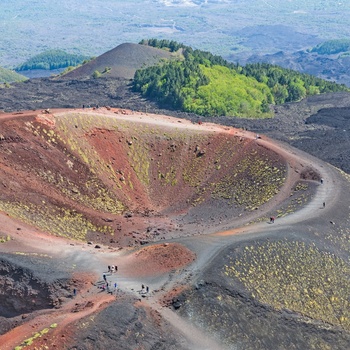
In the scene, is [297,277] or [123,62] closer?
[297,277]

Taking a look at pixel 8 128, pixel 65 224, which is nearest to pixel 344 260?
pixel 65 224

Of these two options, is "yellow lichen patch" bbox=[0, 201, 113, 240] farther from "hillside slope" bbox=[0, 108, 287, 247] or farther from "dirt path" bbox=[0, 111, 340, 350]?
"dirt path" bbox=[0, 111, 340, 350]

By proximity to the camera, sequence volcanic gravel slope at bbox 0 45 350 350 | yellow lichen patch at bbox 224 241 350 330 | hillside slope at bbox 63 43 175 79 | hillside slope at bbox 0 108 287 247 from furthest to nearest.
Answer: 1. hillside slope at bbox 63 43 175 79
2. hillside slope at bbox 0 108 287 247
3. yellow lichen patch at bbox 224 241 350 330
4. volcanic gravel slope at bbox 0 45 350 350

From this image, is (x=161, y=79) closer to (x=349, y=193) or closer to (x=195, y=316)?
(x=349, y=193)

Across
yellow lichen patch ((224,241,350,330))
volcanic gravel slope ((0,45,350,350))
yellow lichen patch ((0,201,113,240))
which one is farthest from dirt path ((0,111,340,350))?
yellow lichen patch ((224,241,350,330))

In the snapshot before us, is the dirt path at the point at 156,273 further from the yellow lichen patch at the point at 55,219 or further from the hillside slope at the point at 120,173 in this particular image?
the hillside slope at the point at 120,173

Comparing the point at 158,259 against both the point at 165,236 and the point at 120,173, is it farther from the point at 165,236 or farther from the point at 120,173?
the point at 120,173

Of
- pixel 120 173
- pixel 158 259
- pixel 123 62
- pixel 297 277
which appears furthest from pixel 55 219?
pixel 123 62

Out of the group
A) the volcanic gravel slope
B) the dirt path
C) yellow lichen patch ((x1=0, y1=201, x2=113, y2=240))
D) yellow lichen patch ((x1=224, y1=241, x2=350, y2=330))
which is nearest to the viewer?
the dirt path

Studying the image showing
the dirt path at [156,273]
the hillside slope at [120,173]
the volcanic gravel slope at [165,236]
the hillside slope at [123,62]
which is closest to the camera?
the dirt path at [156,273]

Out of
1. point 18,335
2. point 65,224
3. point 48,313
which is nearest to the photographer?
point 18,335

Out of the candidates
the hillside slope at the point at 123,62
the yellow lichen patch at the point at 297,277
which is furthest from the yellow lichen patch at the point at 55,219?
the hillside slope at the point at 123,62
